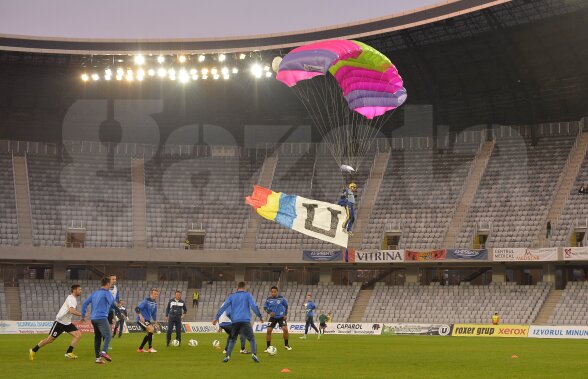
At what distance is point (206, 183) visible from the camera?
63.9 meters

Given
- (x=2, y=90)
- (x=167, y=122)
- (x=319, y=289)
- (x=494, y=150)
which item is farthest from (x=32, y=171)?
(x=494, y=150)

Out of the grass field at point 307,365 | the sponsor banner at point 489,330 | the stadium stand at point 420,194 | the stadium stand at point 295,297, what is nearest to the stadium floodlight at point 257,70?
the stadium stand at point 420,194

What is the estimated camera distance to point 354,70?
107ft

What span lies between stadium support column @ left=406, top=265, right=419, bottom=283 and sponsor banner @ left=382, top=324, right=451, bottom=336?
29.4 feet

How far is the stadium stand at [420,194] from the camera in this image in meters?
57.2

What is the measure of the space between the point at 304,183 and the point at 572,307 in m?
22.3

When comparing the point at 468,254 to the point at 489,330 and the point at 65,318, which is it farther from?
the point at 65,318

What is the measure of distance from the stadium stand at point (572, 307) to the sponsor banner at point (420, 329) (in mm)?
7440

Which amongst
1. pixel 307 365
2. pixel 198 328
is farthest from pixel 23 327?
pixel 307 365

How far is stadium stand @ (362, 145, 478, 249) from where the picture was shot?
188 feet

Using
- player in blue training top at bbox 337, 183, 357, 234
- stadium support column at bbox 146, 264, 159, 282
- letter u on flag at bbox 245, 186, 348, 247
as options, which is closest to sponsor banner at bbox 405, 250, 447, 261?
letter u on flag at bbox 245, 186, 348, 247

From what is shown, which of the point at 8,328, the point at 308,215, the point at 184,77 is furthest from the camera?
the point at 184,77

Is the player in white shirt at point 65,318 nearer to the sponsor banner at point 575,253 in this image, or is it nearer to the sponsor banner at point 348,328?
the sponsor banner at point 348,328

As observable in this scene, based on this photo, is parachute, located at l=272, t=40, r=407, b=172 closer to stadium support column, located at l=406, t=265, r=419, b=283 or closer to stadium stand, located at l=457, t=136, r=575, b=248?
stadium stand, located at l=457, t=136, r=575, b=248
